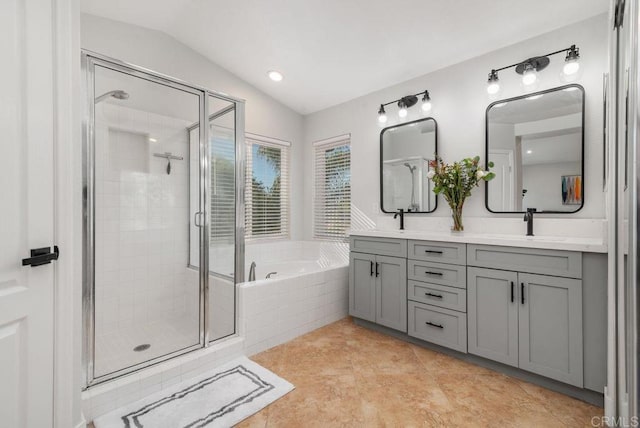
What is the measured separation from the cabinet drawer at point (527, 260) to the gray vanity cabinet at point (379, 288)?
587 mm

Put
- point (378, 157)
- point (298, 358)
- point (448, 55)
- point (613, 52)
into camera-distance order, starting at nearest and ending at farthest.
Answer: point (613, 52) < point (298, 358) < point (448, 55) < point (378, 157)

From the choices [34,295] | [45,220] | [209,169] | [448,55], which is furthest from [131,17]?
[448,55]

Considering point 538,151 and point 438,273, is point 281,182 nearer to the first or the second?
point 438,273

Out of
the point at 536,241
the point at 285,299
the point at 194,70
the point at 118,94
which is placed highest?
the point at 194,70

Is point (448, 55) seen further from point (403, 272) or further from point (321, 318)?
point (321, 318)

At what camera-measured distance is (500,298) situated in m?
1.99

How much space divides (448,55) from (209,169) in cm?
231

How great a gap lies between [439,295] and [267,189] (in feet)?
7.94

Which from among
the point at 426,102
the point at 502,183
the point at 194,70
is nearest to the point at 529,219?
the point at 502,183

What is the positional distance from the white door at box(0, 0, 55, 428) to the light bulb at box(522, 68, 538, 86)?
2907 millimetres

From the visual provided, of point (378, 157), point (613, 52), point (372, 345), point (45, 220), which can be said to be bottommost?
point (372, 345)

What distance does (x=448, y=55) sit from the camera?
2.65 metres

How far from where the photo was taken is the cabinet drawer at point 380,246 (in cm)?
252

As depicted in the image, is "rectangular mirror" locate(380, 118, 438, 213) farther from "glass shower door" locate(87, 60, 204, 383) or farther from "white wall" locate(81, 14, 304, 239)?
"glass shower door" locate(87, 60, 204, 383)
